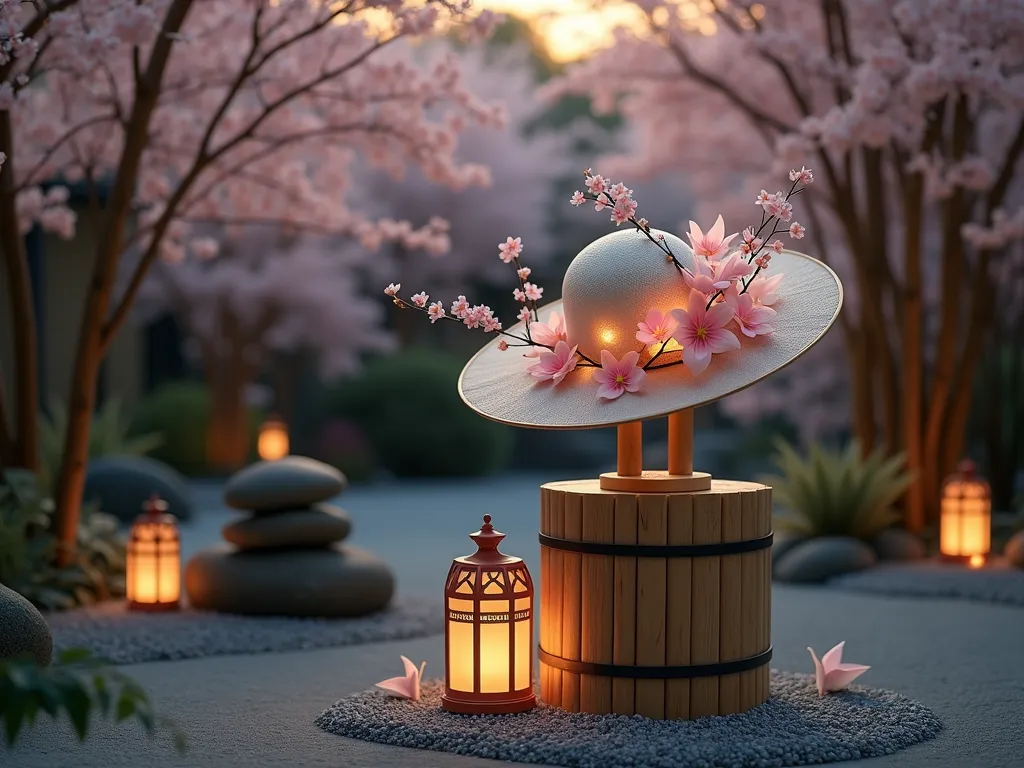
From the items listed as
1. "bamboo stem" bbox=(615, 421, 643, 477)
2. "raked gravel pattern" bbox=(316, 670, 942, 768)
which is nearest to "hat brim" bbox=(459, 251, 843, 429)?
"bamboo stem" bbox=(615, 421, 643, 477)

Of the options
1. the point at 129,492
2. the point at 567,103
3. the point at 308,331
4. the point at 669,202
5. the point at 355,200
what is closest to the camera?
the point at 129,492

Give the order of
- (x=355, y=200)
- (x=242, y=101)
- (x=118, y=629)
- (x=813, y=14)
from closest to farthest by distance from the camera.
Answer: (x=118, y=629) → (x=813, y=14) → (x=242, y=101) → (x=355, y=200)

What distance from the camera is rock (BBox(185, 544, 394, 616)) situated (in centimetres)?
680

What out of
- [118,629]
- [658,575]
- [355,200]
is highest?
[355,200]

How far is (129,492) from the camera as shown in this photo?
39.1 feet

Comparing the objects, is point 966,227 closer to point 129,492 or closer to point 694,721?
point 694,721

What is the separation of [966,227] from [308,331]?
1200 cm

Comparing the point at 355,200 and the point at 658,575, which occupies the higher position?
the point at 355,200

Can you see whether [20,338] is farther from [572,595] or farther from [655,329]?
[655,329]

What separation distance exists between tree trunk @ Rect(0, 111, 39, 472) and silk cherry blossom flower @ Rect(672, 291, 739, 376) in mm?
4173

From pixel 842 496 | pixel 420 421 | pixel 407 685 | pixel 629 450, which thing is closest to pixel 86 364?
pixel 407 685

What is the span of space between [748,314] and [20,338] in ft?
14.6

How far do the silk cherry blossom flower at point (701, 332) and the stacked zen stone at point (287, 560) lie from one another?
3.02m

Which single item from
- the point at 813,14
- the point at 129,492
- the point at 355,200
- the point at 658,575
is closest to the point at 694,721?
the point at 658,575
